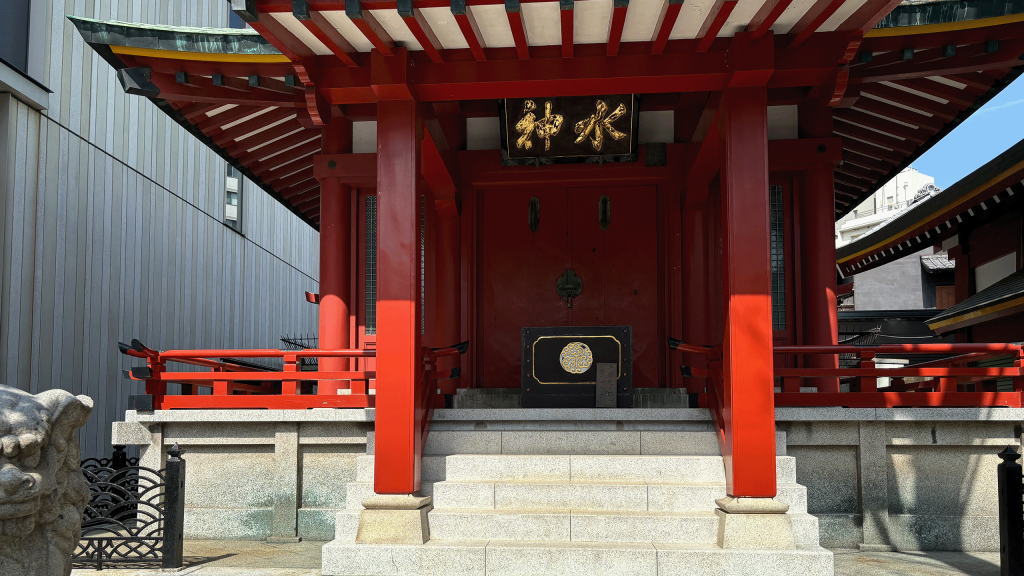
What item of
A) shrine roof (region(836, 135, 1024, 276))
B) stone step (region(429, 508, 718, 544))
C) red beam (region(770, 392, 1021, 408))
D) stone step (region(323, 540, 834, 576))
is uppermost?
shrine roof (region(836, 135, 1024, 276))

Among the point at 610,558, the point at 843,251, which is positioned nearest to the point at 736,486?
the point at 610,558

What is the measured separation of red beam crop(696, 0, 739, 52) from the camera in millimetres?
6148

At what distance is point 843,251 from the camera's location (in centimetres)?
1727

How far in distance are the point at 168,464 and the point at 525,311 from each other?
196 inches

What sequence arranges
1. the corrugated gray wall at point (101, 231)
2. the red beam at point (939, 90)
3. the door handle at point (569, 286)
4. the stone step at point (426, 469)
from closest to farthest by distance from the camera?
the stone step at point (426, 469) < the red beam at point (939, 90) < the door handle at point (569, 286) < the corrugated gray wall at point (101, 231)

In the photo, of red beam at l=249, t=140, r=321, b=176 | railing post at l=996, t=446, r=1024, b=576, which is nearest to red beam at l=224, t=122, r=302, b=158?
red beam at l=249, t=140, r=321, b=176

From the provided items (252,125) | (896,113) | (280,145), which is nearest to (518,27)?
(252,125)

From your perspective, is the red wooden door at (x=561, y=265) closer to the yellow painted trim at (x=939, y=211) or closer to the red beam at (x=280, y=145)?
the red beam at (x=280, y=145)

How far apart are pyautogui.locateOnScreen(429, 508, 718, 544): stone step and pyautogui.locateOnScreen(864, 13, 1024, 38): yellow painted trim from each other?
14.8 feet

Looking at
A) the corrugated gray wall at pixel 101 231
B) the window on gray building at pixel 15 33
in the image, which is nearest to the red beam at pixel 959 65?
the window on gray building at pixel 15 33

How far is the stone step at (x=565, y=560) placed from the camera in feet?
19.9

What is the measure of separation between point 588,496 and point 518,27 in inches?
150

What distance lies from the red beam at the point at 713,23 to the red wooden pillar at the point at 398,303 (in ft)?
8.11

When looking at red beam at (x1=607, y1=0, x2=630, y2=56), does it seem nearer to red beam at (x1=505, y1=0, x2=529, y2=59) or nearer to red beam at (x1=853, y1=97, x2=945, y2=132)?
red beam at (x1=505, y1=0, x2=529, y2=59)
